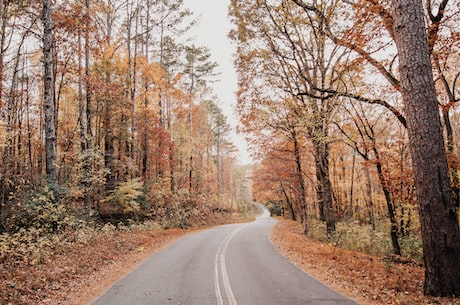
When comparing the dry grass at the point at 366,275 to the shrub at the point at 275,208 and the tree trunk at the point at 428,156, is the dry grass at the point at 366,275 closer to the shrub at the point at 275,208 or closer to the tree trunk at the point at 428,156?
the tree trunk at the point at 428,156

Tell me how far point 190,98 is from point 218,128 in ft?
46.0

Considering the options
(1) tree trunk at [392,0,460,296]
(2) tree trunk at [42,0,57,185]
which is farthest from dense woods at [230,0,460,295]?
(2) tree trunk at [42,0,57,185]

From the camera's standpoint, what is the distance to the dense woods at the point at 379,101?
538cm

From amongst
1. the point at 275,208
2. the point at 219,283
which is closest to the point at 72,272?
the point at 219,283

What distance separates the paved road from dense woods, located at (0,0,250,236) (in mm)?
4878

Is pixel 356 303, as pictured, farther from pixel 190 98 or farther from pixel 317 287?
pixel 190 98

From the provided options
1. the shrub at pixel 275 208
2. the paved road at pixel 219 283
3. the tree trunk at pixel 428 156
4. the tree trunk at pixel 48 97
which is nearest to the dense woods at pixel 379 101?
the tree trunk at pixel 428 156

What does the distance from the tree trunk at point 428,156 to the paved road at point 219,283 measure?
192 centimetres

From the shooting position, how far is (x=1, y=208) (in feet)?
35.1

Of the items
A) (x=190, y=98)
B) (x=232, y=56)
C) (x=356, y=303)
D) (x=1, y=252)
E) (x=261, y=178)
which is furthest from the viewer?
(x=190, y=98)

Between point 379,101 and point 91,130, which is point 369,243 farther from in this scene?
point 91,130

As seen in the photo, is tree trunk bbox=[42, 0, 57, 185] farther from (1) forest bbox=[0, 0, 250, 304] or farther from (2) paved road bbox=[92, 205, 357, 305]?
(2) paved road bbox=[92, 205, 357, 305]

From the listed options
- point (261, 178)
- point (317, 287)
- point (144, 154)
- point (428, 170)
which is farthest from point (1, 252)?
point (261, 178)

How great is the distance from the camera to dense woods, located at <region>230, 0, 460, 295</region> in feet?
17.6
